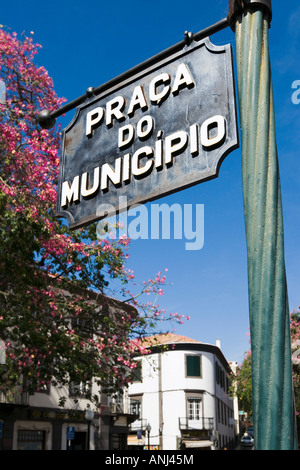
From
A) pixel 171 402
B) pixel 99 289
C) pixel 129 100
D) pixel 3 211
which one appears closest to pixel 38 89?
pixel 3 211

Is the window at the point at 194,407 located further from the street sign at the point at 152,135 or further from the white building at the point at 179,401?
the street sign at the point at 152,135

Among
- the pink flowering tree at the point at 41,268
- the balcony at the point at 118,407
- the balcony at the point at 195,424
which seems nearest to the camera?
the pink flowering tree at the point at 41,268

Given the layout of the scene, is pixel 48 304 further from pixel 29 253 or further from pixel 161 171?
pixel 161 171

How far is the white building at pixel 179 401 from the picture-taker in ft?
126

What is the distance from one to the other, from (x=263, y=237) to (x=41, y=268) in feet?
38.6

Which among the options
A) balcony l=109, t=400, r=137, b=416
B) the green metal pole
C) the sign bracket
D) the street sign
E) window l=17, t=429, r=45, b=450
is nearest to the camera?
the green metal pole

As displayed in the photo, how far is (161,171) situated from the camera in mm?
2047

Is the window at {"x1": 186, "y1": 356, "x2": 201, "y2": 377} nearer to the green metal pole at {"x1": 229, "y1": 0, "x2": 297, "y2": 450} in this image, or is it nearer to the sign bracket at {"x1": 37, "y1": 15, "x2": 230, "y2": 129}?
the sign bracket at {"x1": 37, "y1": 15, "x2": 230, "y2": 129}

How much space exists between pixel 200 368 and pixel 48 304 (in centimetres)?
3233

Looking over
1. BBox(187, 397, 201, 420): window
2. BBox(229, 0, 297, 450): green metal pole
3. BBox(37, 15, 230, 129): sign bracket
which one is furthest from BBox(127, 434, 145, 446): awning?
BBox(229, 0, 297, 450): green metal pole

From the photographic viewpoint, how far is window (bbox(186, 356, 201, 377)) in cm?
4145

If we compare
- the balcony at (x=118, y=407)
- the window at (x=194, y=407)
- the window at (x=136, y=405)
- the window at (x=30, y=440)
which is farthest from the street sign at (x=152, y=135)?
the window at (x=136, y=405)

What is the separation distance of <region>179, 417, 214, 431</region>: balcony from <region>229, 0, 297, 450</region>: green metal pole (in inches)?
1577

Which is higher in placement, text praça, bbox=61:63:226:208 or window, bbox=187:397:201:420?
text praça, bbox=61:63:226:208
